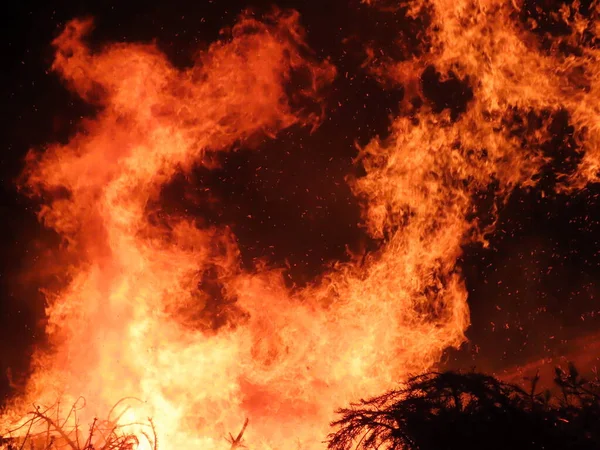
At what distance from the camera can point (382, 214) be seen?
1064 cm

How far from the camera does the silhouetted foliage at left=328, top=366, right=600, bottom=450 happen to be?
156 inches

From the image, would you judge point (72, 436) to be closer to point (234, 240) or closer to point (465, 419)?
point (234, 240)

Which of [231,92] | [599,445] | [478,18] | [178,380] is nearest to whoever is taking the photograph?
[599,445]

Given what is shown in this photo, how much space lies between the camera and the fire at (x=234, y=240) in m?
9.32

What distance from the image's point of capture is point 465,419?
4.20 m

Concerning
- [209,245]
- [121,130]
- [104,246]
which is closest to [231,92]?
[121,130]

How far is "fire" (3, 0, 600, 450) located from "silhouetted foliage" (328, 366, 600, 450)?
5875 millimetres

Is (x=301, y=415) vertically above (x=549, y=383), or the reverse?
(x=549, y=383)

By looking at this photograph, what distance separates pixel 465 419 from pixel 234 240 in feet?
27.3

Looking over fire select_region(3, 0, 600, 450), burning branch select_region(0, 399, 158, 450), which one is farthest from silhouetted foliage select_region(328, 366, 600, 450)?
fire select_region(3, 0, 600, 450)

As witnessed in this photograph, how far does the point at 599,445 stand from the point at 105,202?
10.6 m

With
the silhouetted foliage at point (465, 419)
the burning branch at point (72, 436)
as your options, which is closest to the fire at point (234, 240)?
the burning branch at point (72, 436)

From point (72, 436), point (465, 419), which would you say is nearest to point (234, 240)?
point (72, 436)

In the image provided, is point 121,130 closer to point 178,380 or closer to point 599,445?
point 178,380
